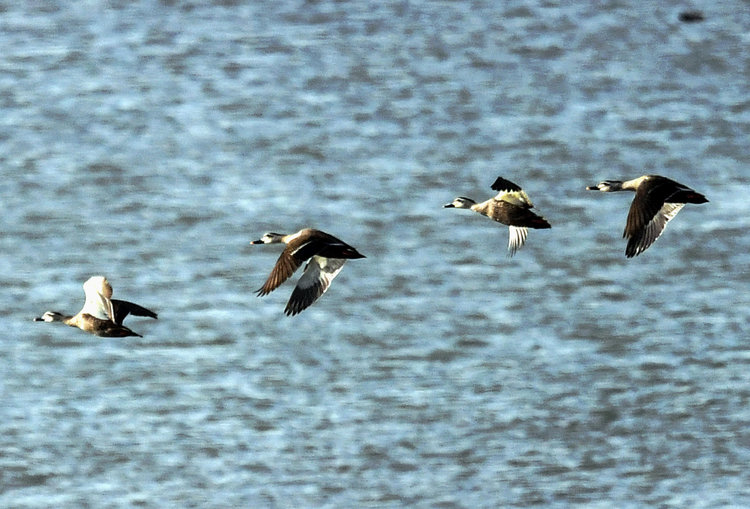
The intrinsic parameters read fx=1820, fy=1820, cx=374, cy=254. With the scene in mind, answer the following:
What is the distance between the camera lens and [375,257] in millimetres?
32281

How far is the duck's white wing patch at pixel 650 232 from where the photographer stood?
56.9ft

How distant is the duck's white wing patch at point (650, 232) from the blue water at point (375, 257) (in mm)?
6989

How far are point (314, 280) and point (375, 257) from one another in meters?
12.8

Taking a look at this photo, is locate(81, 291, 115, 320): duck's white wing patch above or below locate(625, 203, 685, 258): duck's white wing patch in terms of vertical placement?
below

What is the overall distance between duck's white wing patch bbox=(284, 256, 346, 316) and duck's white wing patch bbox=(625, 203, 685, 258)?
339 cm

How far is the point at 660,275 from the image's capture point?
105ft

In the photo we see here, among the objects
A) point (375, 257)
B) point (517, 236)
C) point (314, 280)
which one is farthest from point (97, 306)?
point (375, 257)

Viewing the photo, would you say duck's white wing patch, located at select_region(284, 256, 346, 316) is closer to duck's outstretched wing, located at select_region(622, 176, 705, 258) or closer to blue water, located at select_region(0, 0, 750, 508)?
duck's outstretched wing, located at select_region(622, 176, 705, 258)

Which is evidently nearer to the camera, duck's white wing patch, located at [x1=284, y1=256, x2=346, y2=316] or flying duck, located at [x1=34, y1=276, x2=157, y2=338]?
flying duck, located at [x1=34, y1=276, x2=157, y2=338]

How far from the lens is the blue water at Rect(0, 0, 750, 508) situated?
26.2m

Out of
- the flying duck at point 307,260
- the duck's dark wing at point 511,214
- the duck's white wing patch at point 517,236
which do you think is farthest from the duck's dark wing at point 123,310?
Result: the duck's white wing patch at point 517,236

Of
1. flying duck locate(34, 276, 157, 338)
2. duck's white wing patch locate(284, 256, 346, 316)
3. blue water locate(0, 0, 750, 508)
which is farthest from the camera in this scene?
blue water locate(0, 0, 750, 508)

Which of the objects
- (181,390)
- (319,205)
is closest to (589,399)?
(181,390)

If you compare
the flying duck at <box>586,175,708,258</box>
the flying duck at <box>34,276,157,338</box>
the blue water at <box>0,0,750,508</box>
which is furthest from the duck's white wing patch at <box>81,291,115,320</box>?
the blue water at <box>0,0,750,508</box>
